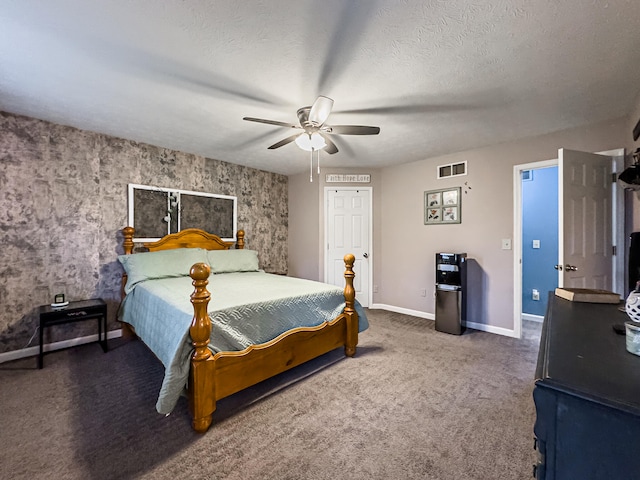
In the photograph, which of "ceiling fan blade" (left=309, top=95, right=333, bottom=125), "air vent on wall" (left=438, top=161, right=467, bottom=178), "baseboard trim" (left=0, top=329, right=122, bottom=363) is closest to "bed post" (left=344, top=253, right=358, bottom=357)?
"ceiling fan blade" (left=309, top=95, right=333, bottom=125)

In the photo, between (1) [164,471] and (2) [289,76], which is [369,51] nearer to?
(2) [289,76]

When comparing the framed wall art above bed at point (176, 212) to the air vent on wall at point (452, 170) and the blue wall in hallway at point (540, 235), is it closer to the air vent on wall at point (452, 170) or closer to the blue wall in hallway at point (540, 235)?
the air vent on wall at point (452, 170)

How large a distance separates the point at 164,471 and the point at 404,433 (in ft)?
4.37

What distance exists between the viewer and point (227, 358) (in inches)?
73.9

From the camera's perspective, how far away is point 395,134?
10.4ft

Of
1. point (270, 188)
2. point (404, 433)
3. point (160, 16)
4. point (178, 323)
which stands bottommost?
point (404, 433)

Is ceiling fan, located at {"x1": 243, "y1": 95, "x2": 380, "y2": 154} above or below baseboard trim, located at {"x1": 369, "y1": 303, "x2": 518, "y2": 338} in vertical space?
above

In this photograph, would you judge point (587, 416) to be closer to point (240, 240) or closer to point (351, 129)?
point (351, 129)

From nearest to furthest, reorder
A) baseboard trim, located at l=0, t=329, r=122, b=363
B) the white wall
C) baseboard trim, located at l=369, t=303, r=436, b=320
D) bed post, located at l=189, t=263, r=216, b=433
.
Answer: bed post, located at l=189, t=263, r=216, b=433
baseboard trim, located at l=0, t=329, r=122, b=363
the white wall
baseboard trim, located at l=369, t=303, r=436, b=320

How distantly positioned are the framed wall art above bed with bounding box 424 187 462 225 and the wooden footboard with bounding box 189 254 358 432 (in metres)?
2.34

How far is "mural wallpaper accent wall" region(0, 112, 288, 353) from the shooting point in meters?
2.75

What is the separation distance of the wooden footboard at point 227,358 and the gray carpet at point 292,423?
0.53 feet

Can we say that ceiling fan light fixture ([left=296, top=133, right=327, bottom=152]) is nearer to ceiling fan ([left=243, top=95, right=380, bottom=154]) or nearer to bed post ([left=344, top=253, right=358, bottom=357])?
ceiling fan ([left=243, top=95, right=380, bottom=154])

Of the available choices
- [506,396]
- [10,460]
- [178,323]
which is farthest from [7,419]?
[506,396]
